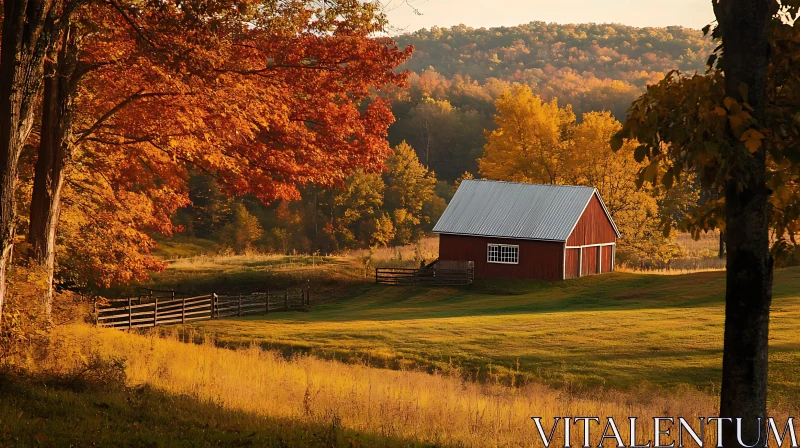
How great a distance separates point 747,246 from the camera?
23.1 ft

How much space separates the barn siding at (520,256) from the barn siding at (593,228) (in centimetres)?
139

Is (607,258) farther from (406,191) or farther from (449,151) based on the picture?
(449,151)

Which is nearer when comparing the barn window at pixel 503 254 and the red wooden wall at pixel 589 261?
the barn window at pixel 503 254

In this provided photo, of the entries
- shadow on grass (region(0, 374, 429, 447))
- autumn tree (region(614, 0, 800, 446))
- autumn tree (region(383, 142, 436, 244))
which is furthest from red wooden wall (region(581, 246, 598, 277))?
autumn tree (region(614, 0, 800, 446))

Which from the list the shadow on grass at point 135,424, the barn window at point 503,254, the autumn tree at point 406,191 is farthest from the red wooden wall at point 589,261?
the shadow on grass at point 135,424

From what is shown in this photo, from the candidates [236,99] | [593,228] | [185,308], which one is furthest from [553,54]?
[236,99]

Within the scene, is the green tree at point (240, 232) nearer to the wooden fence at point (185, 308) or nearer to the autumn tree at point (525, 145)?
the autumn tree at point (525, 145)

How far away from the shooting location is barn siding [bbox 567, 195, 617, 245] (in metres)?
49.0

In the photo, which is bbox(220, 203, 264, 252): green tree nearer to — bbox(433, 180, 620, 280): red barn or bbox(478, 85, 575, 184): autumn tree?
bbox(478, 85, 575, 184): autumn tree

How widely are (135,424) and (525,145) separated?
2144 inches

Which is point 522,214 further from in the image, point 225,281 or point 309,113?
point 309,113

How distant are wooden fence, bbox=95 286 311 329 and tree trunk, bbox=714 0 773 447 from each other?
75.8 ft

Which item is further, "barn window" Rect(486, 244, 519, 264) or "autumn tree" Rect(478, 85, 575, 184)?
"autumn tree" Rect(478, 85, 575, 184)

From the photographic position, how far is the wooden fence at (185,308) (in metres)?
30.4
